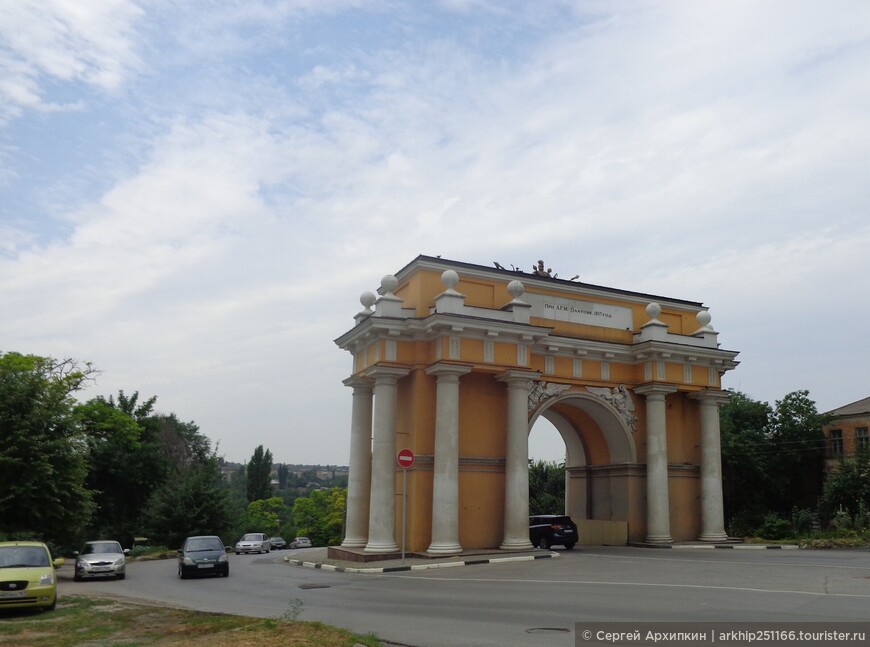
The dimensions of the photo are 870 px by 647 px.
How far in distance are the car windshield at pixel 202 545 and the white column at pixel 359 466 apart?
16.2 feet

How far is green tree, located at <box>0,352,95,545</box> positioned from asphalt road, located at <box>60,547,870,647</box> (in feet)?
6.62

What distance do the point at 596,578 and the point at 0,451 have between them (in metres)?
17.5

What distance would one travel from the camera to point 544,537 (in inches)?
1061

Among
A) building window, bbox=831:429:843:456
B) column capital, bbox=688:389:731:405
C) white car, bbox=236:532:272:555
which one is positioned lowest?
white car, bbox=236:532:272:555

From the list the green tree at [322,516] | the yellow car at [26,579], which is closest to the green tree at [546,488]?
the green tree at [322,516]

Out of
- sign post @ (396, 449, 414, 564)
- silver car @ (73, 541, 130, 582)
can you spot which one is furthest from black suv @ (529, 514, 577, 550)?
silver car @ (73, 541, 130, 582)

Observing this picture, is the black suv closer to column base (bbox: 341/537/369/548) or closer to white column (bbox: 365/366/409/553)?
white column (bbox: 365/366/409/553)

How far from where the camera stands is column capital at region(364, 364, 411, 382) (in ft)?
80.4

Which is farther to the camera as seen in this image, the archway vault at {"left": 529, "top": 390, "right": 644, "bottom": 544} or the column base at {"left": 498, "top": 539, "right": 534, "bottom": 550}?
the archway vault at {"left": 529, "top": 390, "right": 644, "bottom": 544}

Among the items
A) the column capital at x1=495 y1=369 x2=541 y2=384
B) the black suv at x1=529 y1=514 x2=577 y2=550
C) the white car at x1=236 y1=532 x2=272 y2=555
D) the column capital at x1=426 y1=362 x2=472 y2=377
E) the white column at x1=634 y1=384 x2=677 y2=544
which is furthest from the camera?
the white car at x1=236 y1=532 x2=272 y2=555

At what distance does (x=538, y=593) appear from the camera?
14.3 m

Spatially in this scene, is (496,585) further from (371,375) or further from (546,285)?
(546,285)

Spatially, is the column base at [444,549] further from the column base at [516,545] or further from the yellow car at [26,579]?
the yellow car at [26,579]

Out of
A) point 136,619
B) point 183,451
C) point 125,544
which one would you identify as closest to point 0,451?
point 136,619
